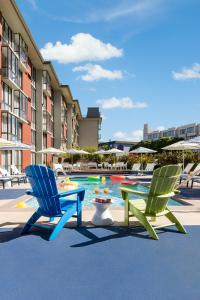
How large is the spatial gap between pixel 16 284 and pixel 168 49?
588 inches

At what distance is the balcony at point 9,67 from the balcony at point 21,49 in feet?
4.56

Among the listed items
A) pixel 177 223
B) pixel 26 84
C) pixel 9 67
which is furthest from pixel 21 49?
pixel 177 223

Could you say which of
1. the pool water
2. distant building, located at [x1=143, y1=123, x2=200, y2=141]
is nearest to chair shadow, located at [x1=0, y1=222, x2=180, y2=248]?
the pool water

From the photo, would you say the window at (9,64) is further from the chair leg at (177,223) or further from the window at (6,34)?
the chair leg at (177,223)

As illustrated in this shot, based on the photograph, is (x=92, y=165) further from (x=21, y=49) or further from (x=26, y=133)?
(x=21, y=49)

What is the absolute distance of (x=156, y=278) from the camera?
3826 millimetres

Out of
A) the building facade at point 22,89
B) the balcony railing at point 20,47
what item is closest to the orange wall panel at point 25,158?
the building facade at point 22,89

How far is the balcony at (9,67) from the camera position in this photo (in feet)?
69.6

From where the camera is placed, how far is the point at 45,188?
5.77 meters

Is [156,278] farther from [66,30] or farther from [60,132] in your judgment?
[60,132]

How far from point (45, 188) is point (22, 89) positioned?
Result: 2230 cm

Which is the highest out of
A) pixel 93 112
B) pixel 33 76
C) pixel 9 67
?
pixel 93 112

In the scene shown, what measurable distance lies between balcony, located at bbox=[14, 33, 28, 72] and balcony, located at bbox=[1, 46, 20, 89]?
1390mm

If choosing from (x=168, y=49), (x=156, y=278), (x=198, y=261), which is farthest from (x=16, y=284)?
(x=168, y=49)
